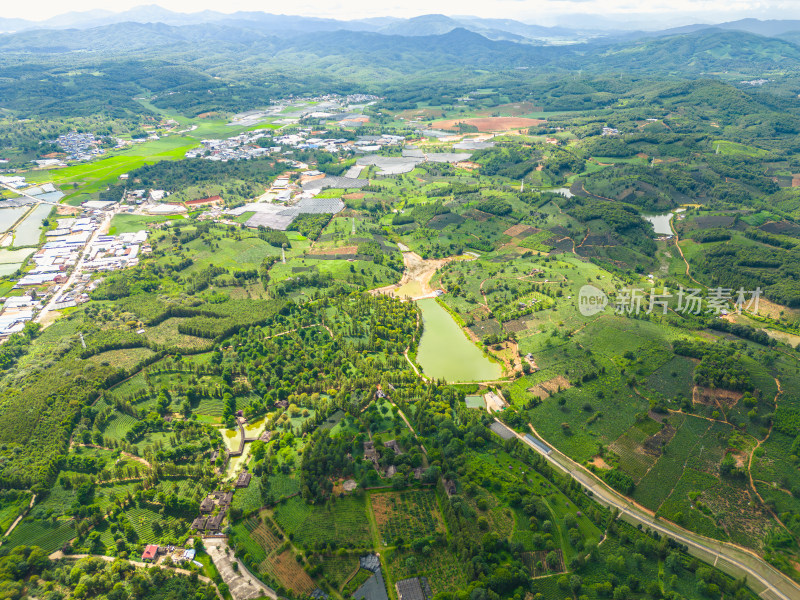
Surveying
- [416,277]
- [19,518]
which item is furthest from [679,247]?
[19,518]

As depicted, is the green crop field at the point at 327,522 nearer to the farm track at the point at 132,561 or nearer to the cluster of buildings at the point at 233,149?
the farm track at the point at 132,561

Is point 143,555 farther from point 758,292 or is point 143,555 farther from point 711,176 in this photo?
point 711,176

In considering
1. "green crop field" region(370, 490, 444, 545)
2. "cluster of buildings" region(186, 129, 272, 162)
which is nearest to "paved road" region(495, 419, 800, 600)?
"green crop field" region(370, 490, 444, 545)

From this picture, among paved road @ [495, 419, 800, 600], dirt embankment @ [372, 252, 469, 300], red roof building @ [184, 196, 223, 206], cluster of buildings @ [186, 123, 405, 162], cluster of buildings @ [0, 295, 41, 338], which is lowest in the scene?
paved road @ [495, 419, 800, 600]

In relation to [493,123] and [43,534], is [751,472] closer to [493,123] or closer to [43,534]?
[43,534]

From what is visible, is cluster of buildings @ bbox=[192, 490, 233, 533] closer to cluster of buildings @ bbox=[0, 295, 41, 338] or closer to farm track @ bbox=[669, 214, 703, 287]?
cluster of buildings @ bbox=[0, 295, 41, 338]

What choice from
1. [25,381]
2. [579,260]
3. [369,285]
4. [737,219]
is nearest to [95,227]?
[25,381]
